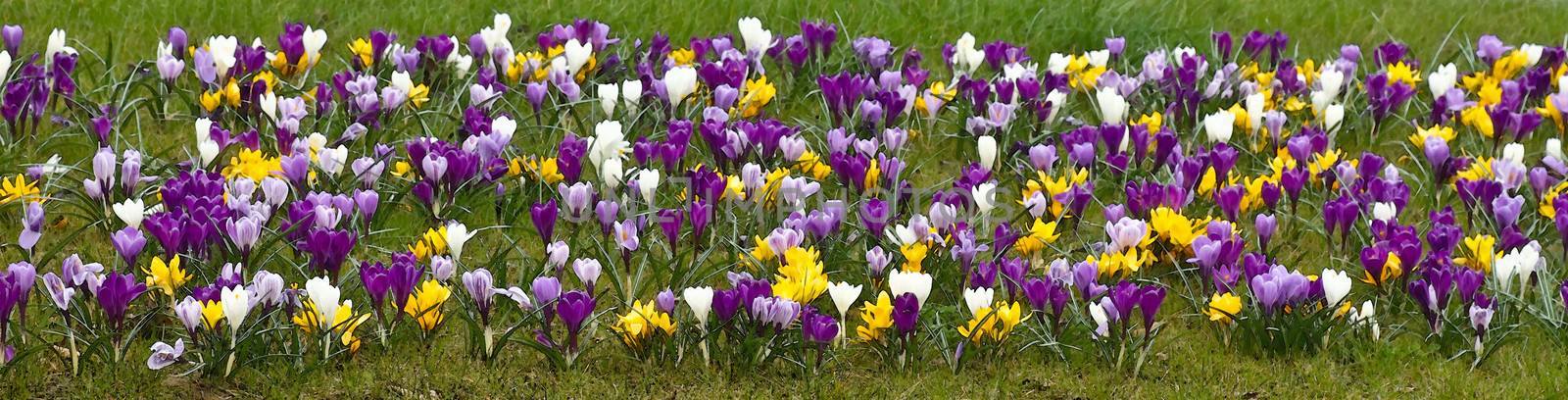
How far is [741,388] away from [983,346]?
69 cm

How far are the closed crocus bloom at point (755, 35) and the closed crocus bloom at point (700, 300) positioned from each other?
2.97 metres

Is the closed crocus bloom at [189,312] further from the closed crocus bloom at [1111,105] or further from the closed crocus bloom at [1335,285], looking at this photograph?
the closed crocus bloom at [1111,105]

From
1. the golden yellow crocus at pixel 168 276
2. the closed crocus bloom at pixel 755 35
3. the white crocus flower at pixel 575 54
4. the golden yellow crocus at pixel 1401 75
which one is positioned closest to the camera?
the golden yellow crocus at pixel 168 276

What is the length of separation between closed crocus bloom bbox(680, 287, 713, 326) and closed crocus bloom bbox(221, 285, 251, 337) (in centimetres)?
110

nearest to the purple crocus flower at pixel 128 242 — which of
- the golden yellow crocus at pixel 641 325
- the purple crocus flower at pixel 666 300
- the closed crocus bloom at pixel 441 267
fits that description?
the closed crocus bloom at pixel 441 267

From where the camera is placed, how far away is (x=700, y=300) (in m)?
4.39

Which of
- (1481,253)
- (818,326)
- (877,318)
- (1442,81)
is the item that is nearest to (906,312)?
(877,318)

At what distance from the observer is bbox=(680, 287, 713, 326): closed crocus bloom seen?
4371 millimetres

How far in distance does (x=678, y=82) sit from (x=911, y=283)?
7.13ft

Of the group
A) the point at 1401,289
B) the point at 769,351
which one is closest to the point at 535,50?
the point at 769,351

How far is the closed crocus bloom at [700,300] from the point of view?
4.37 m

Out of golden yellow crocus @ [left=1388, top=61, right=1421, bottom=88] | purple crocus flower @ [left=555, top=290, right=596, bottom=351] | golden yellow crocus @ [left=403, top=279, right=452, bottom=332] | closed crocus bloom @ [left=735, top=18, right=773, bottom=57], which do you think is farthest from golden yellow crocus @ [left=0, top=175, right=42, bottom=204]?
golden yellow crocus @ [left=1388, top=61, right=1421, bottom=88]

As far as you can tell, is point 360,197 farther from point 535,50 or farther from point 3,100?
point 535,50

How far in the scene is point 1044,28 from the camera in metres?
8.57
